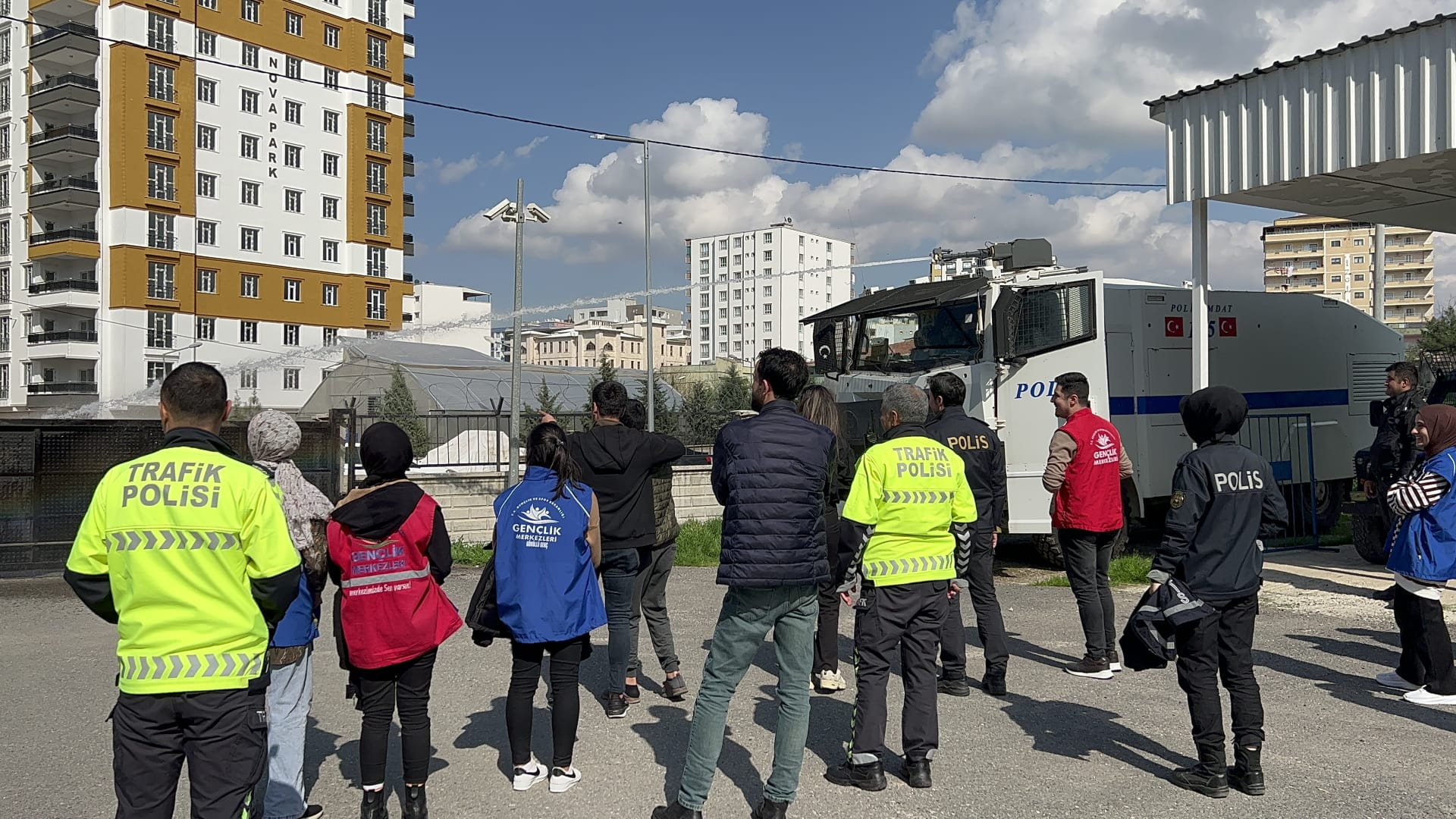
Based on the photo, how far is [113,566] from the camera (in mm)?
3051

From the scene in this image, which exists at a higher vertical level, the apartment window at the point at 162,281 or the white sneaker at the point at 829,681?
the apartment window at the point at 162,281

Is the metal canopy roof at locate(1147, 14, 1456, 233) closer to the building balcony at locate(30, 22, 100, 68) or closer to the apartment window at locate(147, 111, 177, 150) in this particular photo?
the apartment window at locate(147, 111, 177, 150)

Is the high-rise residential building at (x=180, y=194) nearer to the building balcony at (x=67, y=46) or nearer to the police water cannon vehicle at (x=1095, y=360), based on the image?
the building balcony at (x=67, y=46)

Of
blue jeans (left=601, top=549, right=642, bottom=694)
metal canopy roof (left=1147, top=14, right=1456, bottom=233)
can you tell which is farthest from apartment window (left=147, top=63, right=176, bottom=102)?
blue jeans (left=601, top=549, right=642, bottom=694)

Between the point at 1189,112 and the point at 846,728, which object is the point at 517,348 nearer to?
the point at 1189,112

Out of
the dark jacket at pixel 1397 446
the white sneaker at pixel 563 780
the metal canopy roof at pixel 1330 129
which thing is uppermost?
the metal canopy roof at pixel 1330 129

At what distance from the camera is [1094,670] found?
22.2 ft

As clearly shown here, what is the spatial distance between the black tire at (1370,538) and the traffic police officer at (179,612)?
10502 mm

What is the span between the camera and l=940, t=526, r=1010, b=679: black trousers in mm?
6305

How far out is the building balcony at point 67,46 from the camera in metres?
49.7

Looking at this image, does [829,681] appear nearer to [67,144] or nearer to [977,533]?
[977,533]

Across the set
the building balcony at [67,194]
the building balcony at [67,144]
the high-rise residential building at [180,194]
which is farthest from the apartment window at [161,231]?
the building balcony at [67,144]

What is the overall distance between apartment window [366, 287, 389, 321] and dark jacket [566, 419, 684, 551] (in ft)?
187

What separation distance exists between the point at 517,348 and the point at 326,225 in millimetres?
45690
